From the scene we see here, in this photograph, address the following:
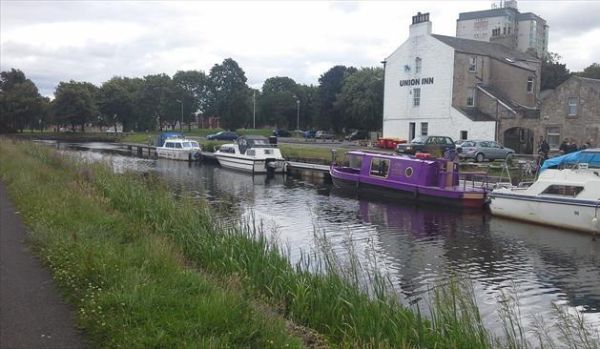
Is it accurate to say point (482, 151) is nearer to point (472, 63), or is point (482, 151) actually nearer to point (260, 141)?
point (472, 63)

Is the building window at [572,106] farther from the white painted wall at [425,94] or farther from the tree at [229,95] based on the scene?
the tree at [229,95]

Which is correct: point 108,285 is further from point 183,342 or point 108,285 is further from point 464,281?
point 464,281

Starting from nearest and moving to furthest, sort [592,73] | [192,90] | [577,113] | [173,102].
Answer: [577,113]
[592,73]
[173,102]
[192,90]

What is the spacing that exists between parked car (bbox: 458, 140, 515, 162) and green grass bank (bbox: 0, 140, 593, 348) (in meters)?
27.9

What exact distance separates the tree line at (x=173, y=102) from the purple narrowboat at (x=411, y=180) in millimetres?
46259

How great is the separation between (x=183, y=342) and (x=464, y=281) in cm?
436

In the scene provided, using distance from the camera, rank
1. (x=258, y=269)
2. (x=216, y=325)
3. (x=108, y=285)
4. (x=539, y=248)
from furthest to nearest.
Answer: (x=539, y=248) < (x=258, y=269) < (x=108, y=285) < (x=216, y=325)

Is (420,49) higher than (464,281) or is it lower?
higher

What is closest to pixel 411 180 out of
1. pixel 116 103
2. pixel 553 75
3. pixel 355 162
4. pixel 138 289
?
pixel 355 162

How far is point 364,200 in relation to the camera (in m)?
27.1

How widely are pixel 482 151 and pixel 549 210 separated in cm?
1648

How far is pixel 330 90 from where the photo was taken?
7900 cm

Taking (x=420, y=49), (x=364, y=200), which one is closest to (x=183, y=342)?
(x=364, y=200)

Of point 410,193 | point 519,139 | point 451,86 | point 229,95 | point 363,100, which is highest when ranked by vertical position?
point 229,95
